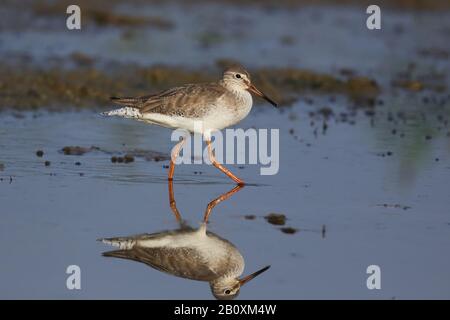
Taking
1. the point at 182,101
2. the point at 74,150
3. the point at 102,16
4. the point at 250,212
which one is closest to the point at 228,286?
the point at 250,212

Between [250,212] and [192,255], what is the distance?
1414mm

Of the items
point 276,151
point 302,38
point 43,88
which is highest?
point 302,38

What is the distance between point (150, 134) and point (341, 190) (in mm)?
3675

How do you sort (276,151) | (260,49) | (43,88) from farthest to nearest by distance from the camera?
(260,49) → (43,88) → (276,151)

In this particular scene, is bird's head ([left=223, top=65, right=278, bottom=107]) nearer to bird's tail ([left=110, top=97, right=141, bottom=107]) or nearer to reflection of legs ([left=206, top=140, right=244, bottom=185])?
reflection of legs ([left=206, top=140, right=244, bottom=185])

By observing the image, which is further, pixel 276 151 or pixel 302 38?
pixel 302 38

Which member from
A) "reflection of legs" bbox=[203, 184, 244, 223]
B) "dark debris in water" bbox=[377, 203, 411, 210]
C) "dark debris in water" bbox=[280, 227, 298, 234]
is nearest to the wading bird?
"reflection of legs" bbox=[203, 184, 244, 223]

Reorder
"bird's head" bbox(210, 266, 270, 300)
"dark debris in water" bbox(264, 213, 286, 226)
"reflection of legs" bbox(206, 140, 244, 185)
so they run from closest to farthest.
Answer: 1. "bird's head" bbox(210, 266, 270, 300)
2. "dark debris in water" bbox(264, 213, 286, 226)
3. "reflection of legs" bbox(206, 140, 244, 185)

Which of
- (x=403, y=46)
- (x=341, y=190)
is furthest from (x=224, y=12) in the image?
(x=341, y=190)

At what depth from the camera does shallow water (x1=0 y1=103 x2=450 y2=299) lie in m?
7.41

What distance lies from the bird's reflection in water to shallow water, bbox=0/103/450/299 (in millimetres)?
107

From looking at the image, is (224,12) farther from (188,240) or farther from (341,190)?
(188,240)

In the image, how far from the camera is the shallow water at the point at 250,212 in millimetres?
7406

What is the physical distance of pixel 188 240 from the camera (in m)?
8.41
